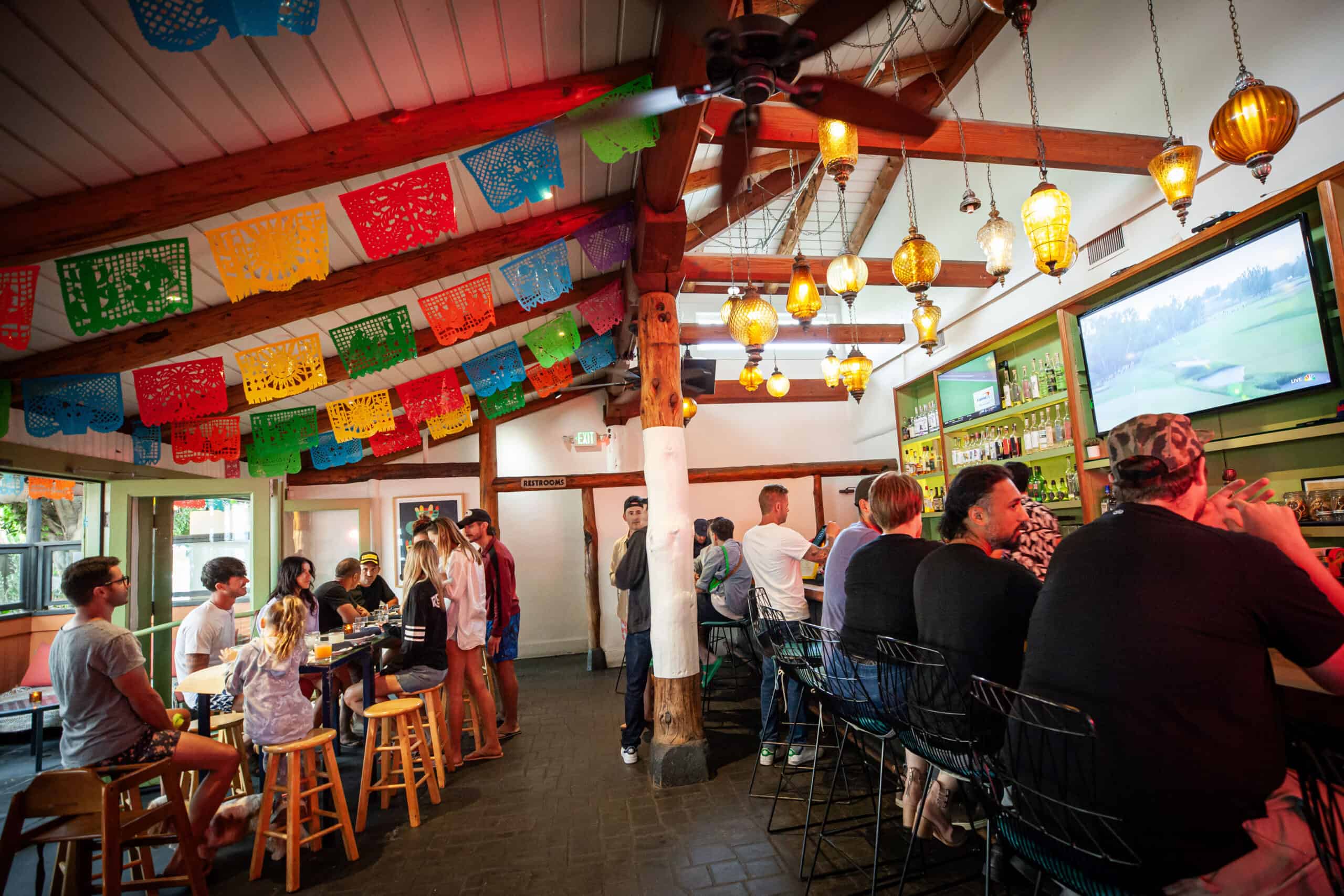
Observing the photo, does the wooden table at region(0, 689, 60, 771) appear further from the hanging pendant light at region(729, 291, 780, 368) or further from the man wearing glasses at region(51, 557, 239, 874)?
the hanging pendant light at region(729, 291, 780, 368)

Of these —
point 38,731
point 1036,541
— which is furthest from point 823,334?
point 38,731

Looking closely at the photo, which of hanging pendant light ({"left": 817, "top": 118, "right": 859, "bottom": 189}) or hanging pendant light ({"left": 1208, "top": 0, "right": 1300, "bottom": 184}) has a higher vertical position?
hanging pendant light ({"left": 817, "top": 118, "right": 859, "bottom": 189})

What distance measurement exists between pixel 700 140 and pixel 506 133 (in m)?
0.95

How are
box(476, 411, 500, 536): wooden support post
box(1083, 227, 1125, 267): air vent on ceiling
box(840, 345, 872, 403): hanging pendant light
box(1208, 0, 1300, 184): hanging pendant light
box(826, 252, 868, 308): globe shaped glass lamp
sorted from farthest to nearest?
box(476, 411, 500, 536): wooden support post → box(840, 345, 872, 403): hanging pendant light → box(1083, 227, 1125, 267): air vent on ceiling → box(826, 252, 868, 308): globe shaped glass lamp → box(1208, 0, 1300, 184): hanging pendant light

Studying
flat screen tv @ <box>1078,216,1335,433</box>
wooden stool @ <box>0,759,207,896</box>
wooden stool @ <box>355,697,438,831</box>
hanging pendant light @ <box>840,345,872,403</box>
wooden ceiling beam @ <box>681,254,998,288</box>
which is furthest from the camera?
hanging pendant light @ <box>840,345,872,403</box>

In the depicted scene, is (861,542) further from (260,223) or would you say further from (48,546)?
(48,546)

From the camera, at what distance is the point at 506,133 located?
2.85 m

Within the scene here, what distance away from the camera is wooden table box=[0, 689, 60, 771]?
15.8 ft

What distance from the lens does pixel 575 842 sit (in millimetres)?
3131

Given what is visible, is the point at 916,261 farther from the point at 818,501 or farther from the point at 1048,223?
the point at 818,501

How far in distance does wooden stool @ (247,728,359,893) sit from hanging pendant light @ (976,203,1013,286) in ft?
14.4

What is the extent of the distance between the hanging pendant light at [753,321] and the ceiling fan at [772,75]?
1.71 metres

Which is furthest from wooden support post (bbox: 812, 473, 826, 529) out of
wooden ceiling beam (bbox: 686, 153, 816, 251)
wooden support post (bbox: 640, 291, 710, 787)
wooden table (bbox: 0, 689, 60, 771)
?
wooden table (bbox: 0, 689, 60, 771)

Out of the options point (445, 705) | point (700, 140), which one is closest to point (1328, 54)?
point (700, 140)
